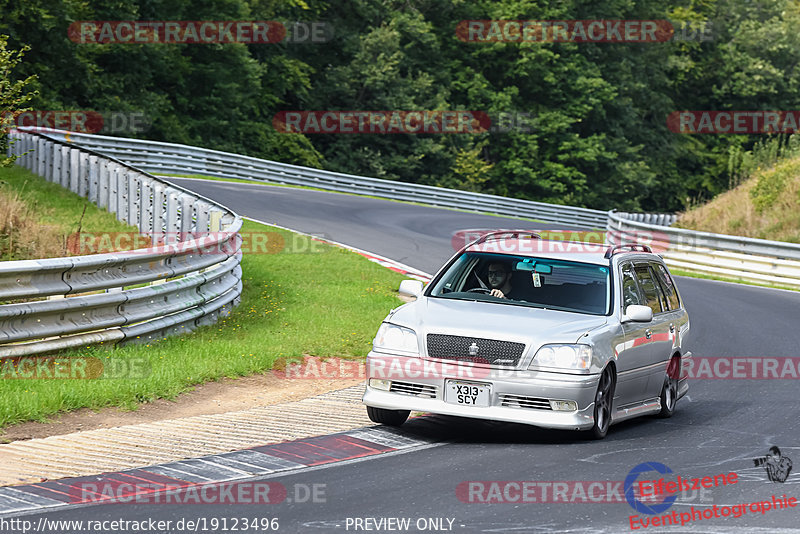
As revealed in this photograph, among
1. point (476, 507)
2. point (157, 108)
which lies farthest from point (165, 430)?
point (157, 108)

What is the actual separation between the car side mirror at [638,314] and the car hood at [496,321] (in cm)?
23

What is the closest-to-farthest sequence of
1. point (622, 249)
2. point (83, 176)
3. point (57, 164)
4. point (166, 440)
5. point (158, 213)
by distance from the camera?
point (166, 440) → point (622, 249) → point (158, 213) → point (83, 176) → point (57, 164)

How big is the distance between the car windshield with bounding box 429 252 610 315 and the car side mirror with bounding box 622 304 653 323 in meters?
0.24

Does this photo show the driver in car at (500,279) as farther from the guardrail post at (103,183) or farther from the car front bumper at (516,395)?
the guardrail post at (103,183)

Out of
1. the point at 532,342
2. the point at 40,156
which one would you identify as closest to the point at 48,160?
the point at 40,156

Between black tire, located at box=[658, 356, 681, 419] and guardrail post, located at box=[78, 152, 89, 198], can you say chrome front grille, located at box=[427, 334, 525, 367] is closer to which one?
black tire, located at box=[658, 356, 681, 419]

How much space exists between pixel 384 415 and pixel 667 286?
12.8 feet

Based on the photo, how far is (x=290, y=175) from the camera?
138 feet

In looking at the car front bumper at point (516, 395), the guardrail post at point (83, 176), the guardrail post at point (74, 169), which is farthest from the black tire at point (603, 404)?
the guardrail post at point (74, 169)

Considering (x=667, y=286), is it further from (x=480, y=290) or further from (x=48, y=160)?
(x=48, y=160)

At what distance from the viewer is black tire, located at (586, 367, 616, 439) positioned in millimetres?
9312

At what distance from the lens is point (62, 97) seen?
45.5 meters

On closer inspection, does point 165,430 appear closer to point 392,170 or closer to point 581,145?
point 392,170

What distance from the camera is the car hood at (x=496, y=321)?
361 inches
